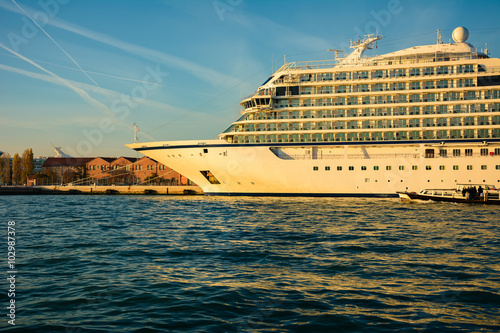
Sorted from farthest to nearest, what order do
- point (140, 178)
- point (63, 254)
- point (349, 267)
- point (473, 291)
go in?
point (140, 178) → point (63, 254) → point (349, 267) → point (473, 291)

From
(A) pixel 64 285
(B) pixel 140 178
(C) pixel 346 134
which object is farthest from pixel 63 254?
(B) pixel 140 178

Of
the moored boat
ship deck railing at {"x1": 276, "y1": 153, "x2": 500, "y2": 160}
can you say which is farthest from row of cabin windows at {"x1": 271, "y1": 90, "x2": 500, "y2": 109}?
the moored boat

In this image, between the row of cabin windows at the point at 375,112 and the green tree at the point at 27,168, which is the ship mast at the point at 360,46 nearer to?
the row of cabin windows at the point at 375,112

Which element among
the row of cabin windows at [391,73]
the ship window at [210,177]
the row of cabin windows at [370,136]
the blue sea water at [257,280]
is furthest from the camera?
the ship window at [210,177]

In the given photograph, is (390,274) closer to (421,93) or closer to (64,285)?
(64,285)

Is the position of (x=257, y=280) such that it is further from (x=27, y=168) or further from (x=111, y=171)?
(x=27, y=168)

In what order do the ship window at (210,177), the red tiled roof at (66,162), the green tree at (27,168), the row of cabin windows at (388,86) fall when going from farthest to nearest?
the red tiled roof at (66,162), the green tree at (27,168), the ship window at (210,177), the row of cabin windows at (388,86)

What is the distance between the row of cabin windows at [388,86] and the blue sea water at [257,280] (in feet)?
96.8

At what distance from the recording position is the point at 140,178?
107m

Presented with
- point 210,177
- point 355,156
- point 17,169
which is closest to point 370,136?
point 355,156

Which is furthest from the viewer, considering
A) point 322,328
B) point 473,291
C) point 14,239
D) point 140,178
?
point 140,178

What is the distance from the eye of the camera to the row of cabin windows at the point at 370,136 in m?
44.9

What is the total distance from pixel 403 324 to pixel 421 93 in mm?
44025

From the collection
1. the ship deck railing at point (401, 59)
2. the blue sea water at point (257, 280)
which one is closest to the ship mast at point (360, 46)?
the ship deck railing at point (401, 59)
